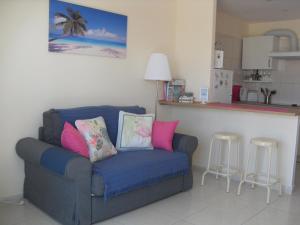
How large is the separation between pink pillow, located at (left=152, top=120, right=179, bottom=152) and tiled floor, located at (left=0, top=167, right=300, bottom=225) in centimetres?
56

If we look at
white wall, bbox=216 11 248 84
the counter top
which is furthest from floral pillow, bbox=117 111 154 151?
white wall, bbox=216 11 248 84

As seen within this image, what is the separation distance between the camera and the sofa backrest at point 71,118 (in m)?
3.06

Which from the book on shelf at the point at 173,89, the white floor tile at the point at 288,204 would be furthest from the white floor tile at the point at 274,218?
the book on shelf at the point at 173,89

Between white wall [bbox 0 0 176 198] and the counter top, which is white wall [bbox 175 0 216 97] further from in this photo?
white wall [bbox 0 0 176 198]

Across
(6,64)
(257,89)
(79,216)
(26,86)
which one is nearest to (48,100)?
(26,86)

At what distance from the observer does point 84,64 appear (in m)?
3.63

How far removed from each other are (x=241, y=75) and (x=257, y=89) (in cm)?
43

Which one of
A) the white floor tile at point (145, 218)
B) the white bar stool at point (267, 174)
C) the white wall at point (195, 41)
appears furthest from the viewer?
the white wall at point (195, 41)

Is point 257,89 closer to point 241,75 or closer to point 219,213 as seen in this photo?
point 241,75

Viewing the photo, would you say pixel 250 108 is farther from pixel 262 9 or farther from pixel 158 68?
pixel 262 9

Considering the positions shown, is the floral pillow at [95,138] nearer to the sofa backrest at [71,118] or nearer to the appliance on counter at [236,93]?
the sofa backrest at [71,118]

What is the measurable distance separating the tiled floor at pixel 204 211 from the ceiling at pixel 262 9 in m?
2.84

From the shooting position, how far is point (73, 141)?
2871mm

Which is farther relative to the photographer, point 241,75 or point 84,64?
point 241,75
